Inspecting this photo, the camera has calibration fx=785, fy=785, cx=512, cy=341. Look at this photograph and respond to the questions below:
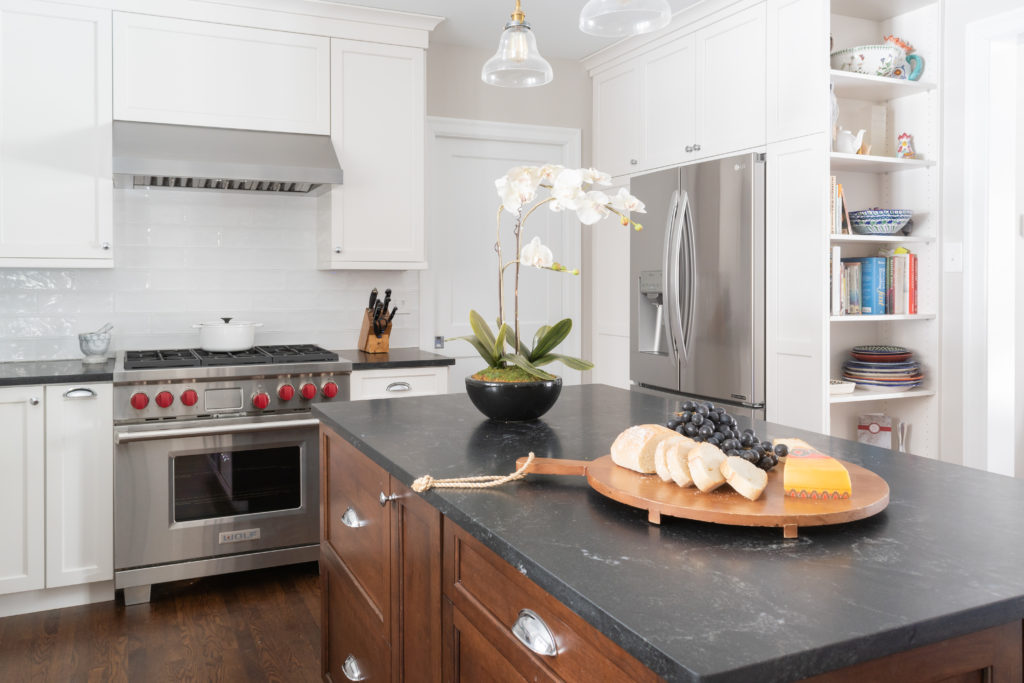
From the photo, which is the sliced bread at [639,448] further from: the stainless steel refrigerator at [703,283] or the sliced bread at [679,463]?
the stainless steel refrigerator at [703,283]

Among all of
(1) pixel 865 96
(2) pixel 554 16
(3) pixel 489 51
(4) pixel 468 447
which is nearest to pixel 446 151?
(3) pixel 489 51

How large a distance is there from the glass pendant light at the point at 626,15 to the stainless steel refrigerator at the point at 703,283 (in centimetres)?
169

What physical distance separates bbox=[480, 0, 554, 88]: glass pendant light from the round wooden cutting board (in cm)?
122

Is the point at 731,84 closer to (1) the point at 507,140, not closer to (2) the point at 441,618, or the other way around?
(1) the point at 507,140

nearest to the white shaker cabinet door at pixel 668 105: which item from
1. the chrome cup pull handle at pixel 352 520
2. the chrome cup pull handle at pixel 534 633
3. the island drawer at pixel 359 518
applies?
the island drawer at pixel 359 518

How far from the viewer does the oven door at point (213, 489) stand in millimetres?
3135

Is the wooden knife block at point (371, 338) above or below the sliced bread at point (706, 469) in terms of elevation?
above

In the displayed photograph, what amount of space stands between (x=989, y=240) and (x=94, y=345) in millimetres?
3814

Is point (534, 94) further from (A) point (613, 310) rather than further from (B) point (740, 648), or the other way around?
(B) point (740, 648)

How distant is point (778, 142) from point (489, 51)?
1883mm

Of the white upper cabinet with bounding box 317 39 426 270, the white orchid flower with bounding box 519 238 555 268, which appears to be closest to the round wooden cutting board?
the white orchid flower with bounding box 519 238 555 268

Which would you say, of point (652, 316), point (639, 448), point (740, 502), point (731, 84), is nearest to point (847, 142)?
point (731, 84)

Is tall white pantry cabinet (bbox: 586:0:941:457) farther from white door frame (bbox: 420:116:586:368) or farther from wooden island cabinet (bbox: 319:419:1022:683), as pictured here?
wooden island cabinet (bbox: 319:419:1022:683)

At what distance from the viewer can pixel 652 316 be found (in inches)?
163
